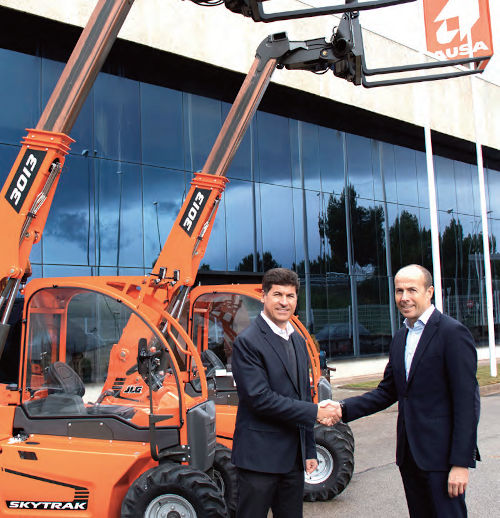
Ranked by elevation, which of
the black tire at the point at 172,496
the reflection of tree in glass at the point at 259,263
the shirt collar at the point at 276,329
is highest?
the reflection of tree in glass at the point at 259,263

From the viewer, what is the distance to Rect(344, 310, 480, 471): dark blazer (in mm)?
3301

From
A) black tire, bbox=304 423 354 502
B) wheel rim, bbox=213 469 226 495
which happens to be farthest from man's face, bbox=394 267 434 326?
black tire, bbox=304 423 354 502

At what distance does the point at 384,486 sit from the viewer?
7.25 metres

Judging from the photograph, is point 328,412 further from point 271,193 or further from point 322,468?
point 271,193

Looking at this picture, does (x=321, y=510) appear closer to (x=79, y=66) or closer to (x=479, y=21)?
(x=79, y=66)

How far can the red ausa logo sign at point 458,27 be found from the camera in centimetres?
1515

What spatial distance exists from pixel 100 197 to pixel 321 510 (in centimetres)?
1005

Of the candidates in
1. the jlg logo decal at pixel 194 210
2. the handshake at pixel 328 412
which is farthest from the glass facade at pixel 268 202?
the handshake at pixel 328 412

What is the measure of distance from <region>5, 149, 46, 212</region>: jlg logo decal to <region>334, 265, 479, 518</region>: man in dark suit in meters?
3.65

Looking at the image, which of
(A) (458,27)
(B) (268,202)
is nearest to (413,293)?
(A) (458,27)

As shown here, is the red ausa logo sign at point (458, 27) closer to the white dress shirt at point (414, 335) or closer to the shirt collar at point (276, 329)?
the white dress shirt at point (414, 335)

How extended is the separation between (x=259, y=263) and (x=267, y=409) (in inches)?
578

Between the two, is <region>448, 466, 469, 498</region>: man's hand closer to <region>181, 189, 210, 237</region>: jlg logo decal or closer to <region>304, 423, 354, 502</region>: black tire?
<region>304, 423, 354, 502</region>: black tire

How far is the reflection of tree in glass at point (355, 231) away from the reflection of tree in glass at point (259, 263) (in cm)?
236
